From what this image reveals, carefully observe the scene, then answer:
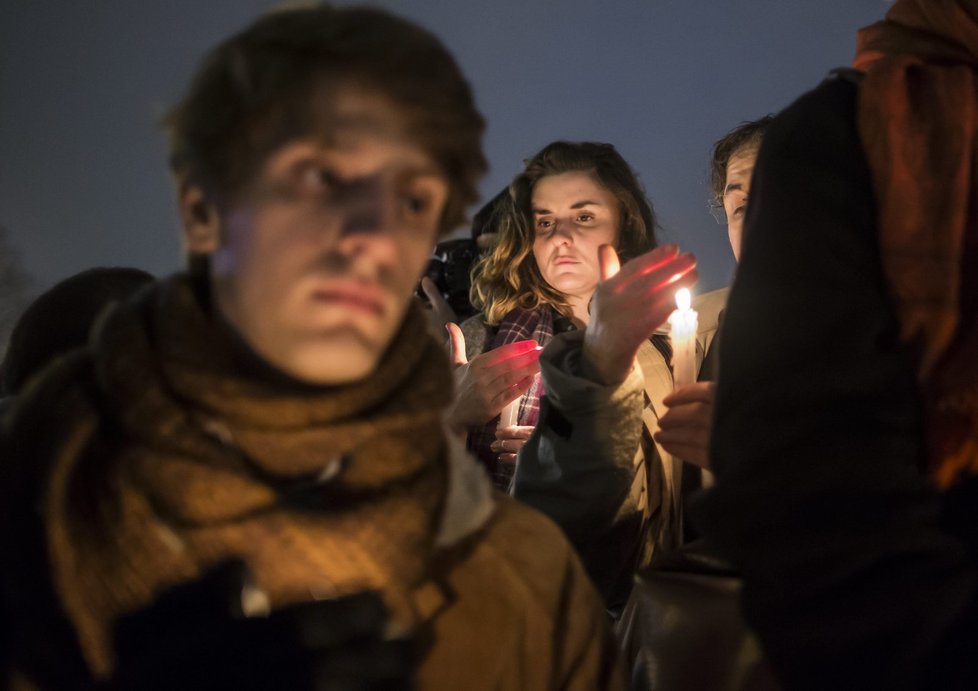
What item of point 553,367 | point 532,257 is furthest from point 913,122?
point 532,257

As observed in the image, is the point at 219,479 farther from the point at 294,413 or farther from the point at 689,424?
the point at 689,424

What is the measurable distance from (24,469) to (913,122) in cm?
126

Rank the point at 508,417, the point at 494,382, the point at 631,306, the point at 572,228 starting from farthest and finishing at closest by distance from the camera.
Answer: the point at 572,228, the point at 508,417, the point at 494,382, the point at 631,306

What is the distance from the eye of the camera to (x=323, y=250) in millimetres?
943

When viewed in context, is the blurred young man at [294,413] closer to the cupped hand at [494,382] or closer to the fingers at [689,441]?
the fingers at [689,441]

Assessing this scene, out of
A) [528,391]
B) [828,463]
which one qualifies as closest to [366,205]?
[828,463]

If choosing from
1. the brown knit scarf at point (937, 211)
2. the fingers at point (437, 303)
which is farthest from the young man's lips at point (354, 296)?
the fingers at point (437, 303)

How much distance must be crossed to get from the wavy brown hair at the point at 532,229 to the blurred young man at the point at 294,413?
1.74 metres

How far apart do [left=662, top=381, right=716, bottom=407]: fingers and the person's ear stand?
3.01ft

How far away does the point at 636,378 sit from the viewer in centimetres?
172

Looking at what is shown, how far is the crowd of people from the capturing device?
872 mm

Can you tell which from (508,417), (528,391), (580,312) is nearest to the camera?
(508,417)

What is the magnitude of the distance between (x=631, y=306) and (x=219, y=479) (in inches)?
37.6

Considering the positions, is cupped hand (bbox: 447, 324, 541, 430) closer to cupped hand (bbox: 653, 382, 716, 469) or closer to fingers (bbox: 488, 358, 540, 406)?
fingers (bbox: 488, 358, 540, 406)
